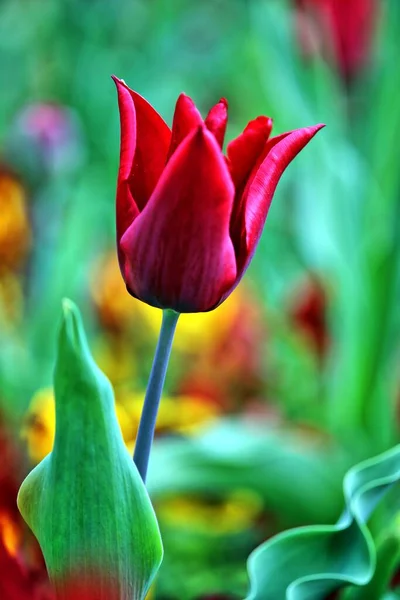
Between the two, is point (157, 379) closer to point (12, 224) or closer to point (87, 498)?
point (87, 498)

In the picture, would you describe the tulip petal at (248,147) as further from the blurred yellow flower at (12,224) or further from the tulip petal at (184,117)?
the blurred yellow flower at (12,224)

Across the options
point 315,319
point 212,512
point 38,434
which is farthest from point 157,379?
point 315,319

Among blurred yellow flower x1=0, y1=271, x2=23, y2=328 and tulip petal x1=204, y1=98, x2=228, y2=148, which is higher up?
tulip petal x1=204, y1=98, x2=228, y2=148

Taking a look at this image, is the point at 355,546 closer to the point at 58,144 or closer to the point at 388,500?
the point at 388,500

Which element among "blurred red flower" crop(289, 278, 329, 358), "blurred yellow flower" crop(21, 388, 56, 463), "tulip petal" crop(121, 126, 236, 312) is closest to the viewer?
"tulip petal" crop(121, 126, 236, 312)

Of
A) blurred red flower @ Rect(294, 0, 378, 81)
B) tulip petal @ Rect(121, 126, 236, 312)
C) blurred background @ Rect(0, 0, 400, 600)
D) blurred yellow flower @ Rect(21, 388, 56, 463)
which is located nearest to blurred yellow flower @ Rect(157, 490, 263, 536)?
blurred background @ Rect(0, 0, 400, 600)

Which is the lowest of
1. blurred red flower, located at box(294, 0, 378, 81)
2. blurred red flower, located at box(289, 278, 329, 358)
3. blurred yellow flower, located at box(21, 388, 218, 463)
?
blurred yellow flower, located at box(21, 388, 218, 463)

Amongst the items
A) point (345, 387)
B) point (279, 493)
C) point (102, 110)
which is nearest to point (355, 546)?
point (279, 493)

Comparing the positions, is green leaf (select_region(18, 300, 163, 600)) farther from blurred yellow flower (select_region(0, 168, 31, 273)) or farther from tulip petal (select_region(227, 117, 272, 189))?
blurred yellow flower (select_region(0, 168, 31, 273))
